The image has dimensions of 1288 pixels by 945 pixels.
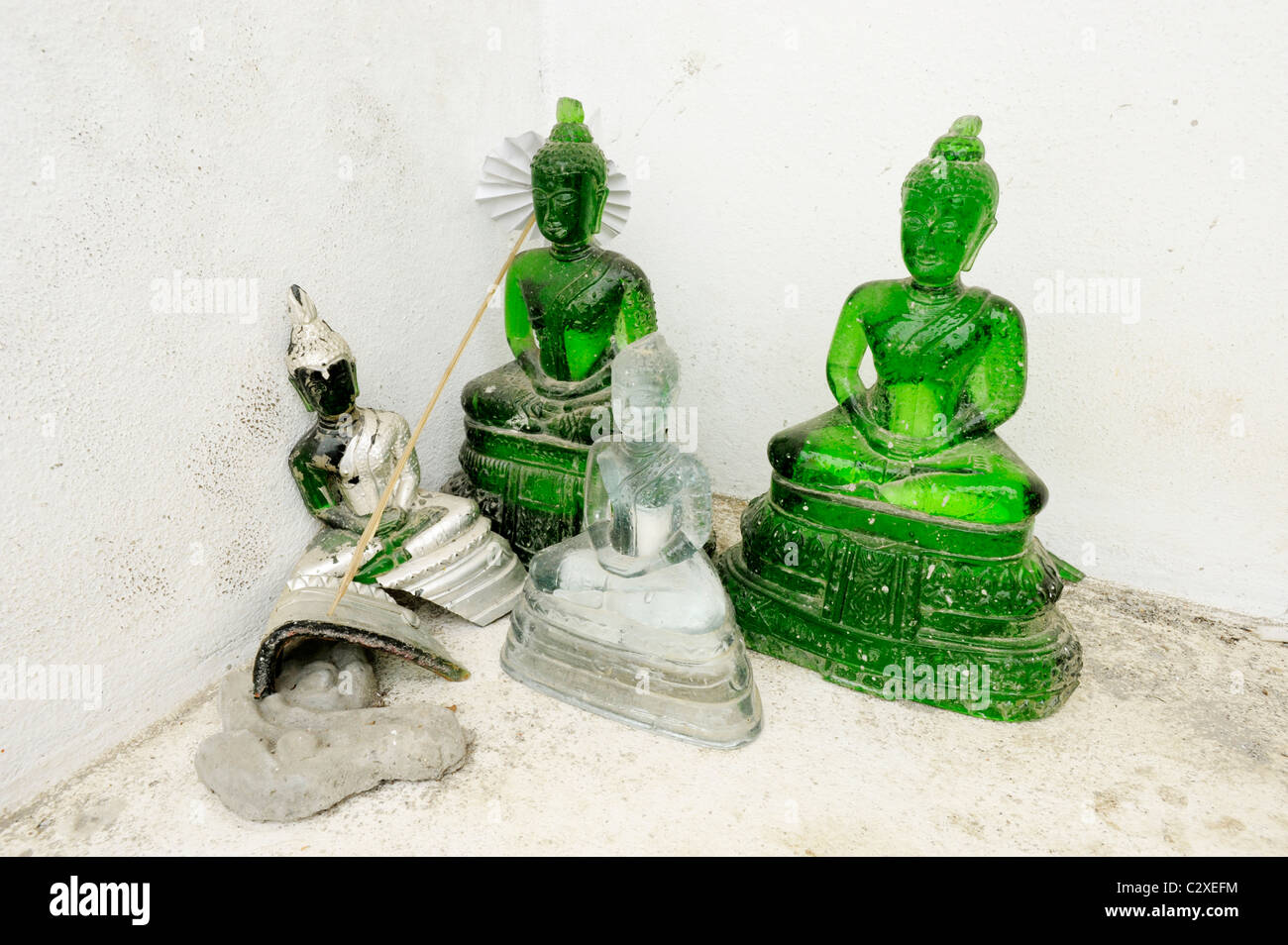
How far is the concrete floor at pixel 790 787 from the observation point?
1863 mm

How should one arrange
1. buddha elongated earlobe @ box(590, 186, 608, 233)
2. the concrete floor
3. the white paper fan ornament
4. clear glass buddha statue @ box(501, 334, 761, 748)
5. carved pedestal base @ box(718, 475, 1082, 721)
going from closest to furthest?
the concrete floor → clear glass buddha statue @ box(501, 334, 761, 748) → carved pedestal base @ box(718, 475, 1082, 721) → buddha elongated earlobe @ box(590, 186, 608, 233) → the white paper fan ornament

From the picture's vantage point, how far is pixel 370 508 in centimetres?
252

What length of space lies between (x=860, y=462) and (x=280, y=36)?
1.94m

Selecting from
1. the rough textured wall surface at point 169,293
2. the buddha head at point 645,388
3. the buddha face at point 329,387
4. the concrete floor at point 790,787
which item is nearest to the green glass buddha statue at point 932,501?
the concrete floor at point 790,787

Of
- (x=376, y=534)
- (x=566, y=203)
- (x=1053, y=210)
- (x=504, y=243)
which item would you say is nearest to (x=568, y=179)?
(x=566, y=203)

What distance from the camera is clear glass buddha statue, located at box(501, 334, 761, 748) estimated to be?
81.5 inches

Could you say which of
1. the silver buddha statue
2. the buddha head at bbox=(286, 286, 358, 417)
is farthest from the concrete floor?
the buddha head at bbox=(286, 286, 358, 417)

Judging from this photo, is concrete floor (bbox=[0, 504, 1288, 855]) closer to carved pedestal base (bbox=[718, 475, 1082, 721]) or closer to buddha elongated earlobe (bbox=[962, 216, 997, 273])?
carved pedestal base (bbox=[718, 475, 1082, 721])

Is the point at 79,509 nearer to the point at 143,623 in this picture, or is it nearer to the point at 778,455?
the point at 143,623

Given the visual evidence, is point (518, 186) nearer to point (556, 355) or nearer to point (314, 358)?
point (556, 355)

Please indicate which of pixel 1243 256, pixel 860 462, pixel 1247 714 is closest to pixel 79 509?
pixel 860 462

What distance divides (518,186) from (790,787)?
6.65ft

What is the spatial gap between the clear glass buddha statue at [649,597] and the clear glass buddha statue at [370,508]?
42 centimetres

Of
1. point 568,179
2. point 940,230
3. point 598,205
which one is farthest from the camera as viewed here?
point 598,205
